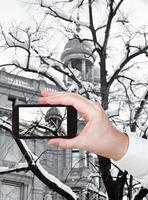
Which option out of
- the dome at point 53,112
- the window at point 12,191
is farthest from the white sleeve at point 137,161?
the window at point 12,191

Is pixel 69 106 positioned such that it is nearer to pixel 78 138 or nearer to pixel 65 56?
pixel 78 138

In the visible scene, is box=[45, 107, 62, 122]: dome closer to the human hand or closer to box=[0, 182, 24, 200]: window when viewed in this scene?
the human hand

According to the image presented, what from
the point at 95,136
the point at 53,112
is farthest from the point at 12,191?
the point at 95,136

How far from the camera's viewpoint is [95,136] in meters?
1.38

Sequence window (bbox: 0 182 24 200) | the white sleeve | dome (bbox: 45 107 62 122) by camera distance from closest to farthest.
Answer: the white sleeve < dome (bbox: 45 107 62 122) < window (bbox: 0 182 24 200)

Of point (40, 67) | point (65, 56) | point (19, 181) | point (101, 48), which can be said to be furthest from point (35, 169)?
point (65, 56)

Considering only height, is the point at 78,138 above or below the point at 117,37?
below

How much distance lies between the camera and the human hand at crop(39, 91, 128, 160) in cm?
138

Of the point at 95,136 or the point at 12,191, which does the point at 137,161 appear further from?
the point at 12,191

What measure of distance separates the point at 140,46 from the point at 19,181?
58.8 ft

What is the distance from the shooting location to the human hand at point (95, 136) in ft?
4.52

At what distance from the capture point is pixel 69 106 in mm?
1458

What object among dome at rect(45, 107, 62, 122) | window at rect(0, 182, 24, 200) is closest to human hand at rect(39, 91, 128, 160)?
dome at rect(45, 107, 62, 122)

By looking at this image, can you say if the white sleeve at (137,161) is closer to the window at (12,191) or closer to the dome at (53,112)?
the dome at (53,112)
